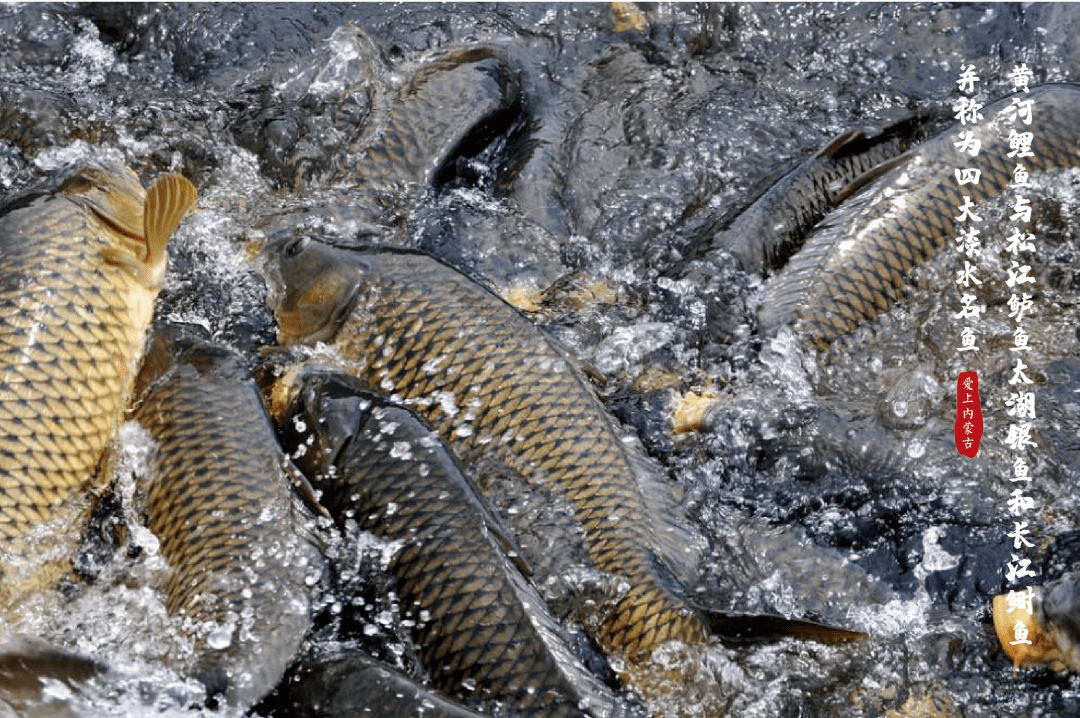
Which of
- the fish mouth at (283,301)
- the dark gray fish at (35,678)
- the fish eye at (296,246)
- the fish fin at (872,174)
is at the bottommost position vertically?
the dark gray fish at (35,678)

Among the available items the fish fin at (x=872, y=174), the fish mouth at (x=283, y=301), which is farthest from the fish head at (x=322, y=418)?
the fish fin at (x=872, y=174)

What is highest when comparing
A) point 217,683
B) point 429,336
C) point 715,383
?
point 715,383

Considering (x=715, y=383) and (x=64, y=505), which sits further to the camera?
(x=715, y=383)

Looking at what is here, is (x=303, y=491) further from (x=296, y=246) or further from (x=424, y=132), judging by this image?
(x=424, y=132)

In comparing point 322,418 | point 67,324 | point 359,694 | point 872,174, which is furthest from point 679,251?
point 359,694

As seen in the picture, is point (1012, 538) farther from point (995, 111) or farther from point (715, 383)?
point (995, 111)

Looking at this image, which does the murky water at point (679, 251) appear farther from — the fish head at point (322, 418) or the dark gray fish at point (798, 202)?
the fish head at point (322, 418)

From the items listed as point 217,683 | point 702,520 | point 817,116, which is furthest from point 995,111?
point 217,683
